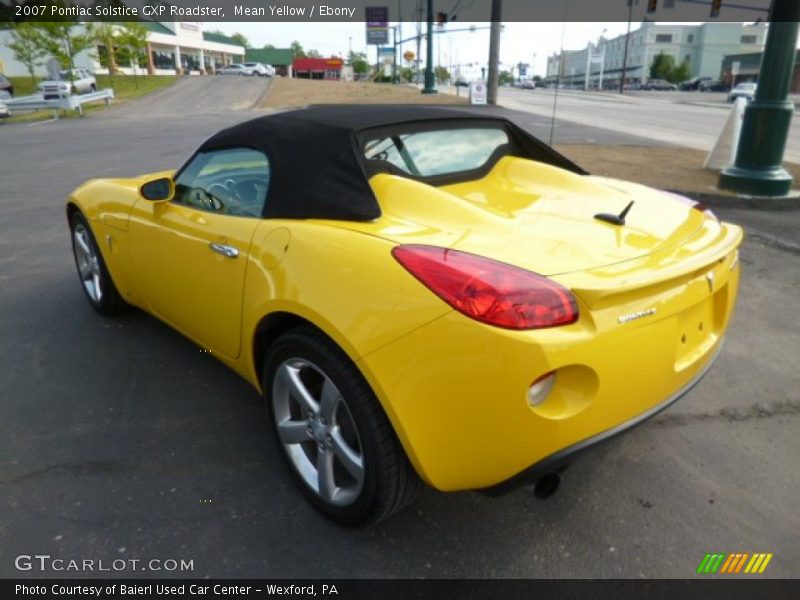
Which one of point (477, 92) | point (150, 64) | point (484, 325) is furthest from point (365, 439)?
point (150, 64)

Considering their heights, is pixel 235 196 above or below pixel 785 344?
above

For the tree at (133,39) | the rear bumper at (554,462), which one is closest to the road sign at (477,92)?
the tree at (133,39)

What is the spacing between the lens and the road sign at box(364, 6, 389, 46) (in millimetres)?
55938

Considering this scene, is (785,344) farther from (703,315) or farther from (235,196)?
(235,196)

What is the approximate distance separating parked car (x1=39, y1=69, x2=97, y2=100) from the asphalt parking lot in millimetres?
26330

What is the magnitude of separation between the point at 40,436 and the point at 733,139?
34.1ft

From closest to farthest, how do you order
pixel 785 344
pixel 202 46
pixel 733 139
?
pixel 785 344 < pixel 733 139 < pixel 202 46

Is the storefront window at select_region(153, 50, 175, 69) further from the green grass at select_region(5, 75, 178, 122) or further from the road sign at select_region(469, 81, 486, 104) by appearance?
the road sign at select_region(469, 81, 486, 104)

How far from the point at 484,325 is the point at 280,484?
1.25 metres

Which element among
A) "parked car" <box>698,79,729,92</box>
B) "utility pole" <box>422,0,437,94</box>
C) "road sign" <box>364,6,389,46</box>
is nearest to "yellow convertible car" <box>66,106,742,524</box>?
"utility pole" <box>422,0,437,94</box>

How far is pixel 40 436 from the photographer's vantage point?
2.77 metres

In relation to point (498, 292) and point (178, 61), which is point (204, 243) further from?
point (178, 61)

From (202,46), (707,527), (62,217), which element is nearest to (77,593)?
(707,527)

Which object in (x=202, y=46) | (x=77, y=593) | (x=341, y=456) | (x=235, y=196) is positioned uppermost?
(x=202, y=46)
